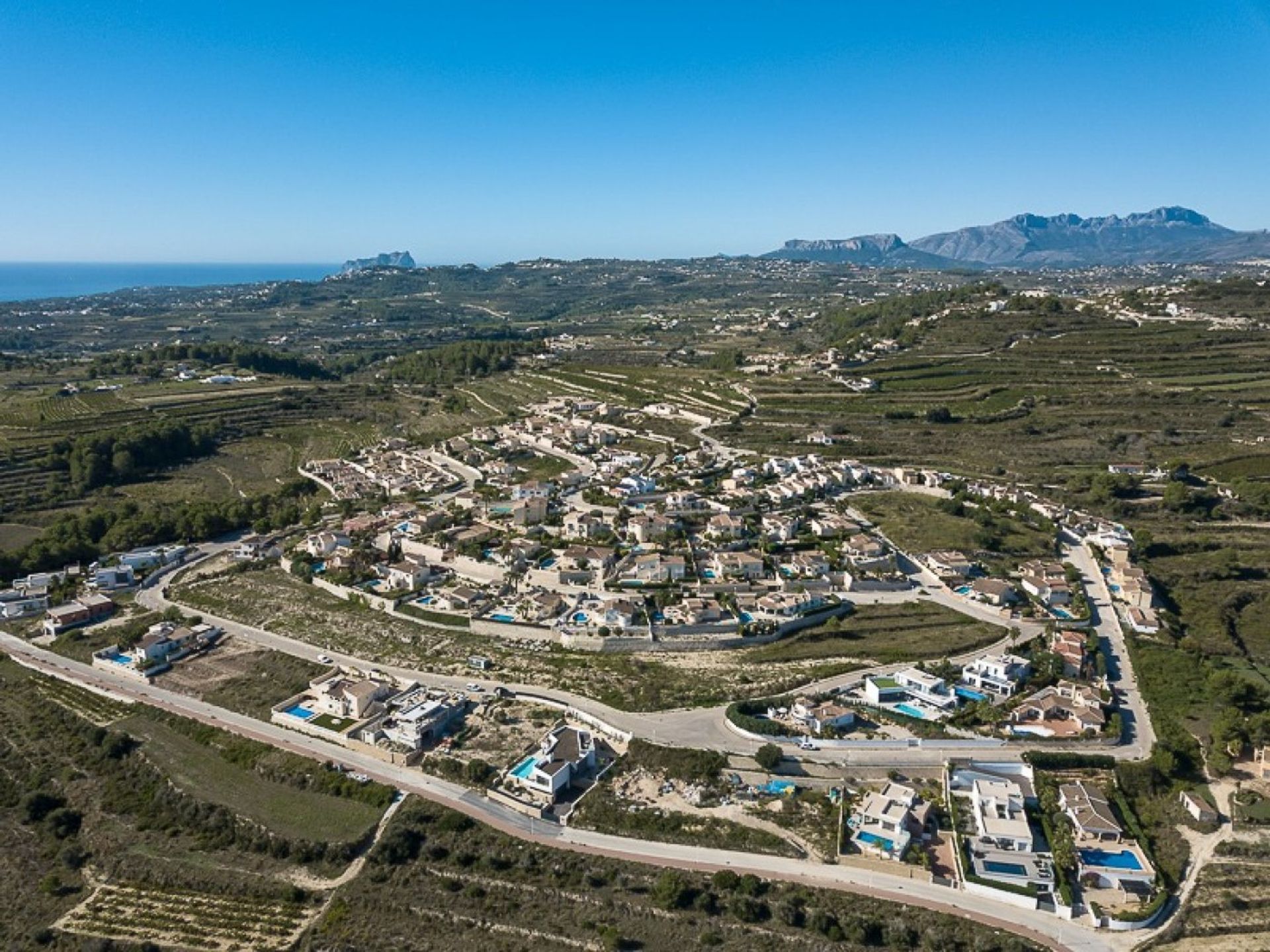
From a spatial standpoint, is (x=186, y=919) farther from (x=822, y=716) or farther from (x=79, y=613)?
(x=79, y=613)

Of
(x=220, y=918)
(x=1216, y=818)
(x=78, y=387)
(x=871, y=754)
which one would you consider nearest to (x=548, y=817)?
(x=220, y=918)

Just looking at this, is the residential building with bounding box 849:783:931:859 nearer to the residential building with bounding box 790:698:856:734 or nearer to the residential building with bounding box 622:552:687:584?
the residential building with bounding box 790:698:856:734

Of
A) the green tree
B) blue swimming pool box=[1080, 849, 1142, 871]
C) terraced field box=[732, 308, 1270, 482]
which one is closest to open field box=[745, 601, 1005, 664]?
the green tree

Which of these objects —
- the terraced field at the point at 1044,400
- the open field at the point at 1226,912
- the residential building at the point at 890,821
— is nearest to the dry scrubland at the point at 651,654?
the residential building at the point at 890,821

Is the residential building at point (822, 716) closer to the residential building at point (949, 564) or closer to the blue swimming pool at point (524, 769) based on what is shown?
the blue swimming pool at point (524, 769)

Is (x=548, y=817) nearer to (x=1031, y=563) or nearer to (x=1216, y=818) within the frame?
(x=1216, y=818)

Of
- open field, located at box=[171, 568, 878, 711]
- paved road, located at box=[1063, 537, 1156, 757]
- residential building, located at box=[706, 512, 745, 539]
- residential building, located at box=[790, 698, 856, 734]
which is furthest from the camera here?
residential building, located at box=[706, 512, 745, 539]
